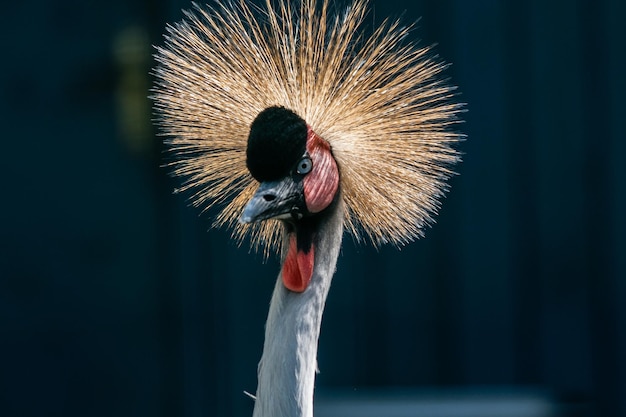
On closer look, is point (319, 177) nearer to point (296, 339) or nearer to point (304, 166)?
point (304, 166)

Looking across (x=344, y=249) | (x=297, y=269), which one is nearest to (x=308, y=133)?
(x=297, y=269)

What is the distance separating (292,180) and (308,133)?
0.07 m

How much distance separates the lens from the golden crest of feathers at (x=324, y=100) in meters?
1.43

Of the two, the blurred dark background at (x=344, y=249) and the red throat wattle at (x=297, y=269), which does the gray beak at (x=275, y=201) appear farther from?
the blurred dark background at (x=344, y=249)

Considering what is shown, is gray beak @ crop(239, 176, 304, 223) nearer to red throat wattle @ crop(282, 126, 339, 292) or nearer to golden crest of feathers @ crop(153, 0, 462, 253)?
red throat wattle @ crop(282, 126, 339, 292)

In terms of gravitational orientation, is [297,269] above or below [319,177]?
below

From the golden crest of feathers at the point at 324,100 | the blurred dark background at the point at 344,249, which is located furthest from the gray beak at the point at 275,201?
the blurred dark background at the point at 344,249

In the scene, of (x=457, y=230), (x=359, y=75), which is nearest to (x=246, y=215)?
(x=359, y=75)

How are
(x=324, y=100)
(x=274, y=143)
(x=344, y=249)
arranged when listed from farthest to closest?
(x=344, y=249) → (x=324, y=100) → (x=274, y=143)

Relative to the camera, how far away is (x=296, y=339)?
54.6 inches

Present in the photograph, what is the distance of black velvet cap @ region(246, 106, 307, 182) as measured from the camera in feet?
4.28

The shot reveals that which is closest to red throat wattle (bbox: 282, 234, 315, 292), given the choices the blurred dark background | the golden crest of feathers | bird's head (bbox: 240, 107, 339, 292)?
bird's head (bbox: 240, 107, 339, 292)

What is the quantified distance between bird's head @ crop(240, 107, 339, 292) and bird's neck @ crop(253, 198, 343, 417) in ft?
0.05
